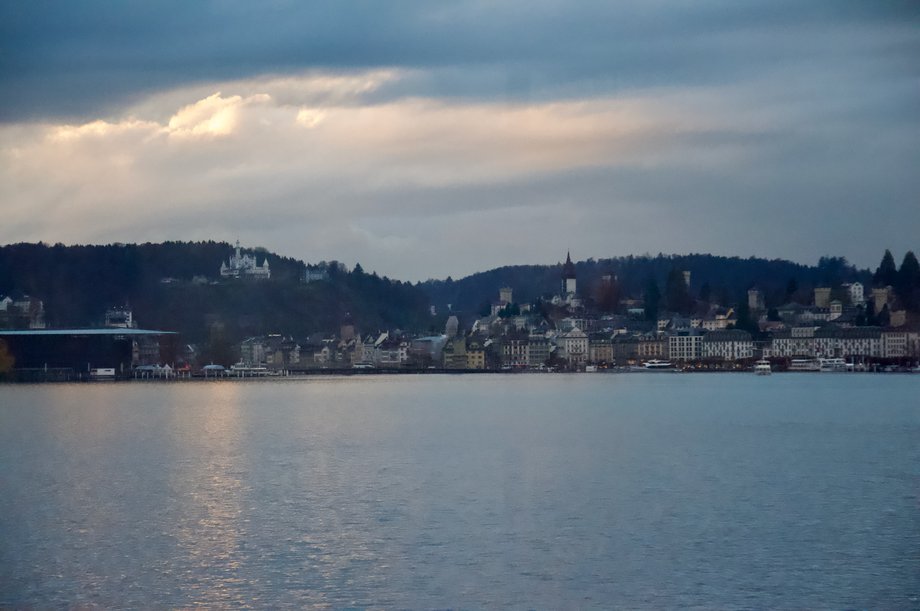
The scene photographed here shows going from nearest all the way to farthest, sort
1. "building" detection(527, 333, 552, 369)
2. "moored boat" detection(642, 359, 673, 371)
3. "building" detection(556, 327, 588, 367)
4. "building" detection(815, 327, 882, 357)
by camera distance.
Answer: "building" detection(815, 327, 882, 357)
"moored boat" detection(642, 359, 673, 371)
"building" detection(527, 333, 552, 369)
"building" detection(556, 327, 588, 367)

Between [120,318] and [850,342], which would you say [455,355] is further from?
[850,342]

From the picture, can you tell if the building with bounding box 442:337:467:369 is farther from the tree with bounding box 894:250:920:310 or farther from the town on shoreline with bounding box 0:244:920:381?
the tree with bounding box 894:250:920:310

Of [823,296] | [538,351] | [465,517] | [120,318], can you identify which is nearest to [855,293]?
[823,296]

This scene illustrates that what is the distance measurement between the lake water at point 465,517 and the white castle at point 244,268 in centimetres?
10580

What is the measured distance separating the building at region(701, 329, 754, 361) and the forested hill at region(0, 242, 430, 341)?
125 feet

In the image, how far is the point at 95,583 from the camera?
14.7m

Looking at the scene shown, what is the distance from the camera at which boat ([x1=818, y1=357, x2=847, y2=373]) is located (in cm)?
11062

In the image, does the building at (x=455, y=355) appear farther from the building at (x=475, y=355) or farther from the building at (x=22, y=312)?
the building at (x=22, y=312)

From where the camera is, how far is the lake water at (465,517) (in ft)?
46.7

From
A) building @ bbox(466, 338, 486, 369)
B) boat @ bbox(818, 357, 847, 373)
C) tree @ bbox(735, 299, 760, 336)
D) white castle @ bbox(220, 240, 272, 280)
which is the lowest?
boat @ bbox(818, 357, 847, 373)

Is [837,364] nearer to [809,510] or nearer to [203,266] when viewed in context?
[203,266]

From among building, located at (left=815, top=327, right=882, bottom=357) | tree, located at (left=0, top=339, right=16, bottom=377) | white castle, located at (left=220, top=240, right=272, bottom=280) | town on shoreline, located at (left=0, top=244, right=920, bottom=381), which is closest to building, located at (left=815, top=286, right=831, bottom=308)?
town on shoreline, located at (left=0, top=244, right=920, bottom=381)

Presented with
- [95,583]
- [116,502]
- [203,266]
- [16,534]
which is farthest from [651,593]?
[203,266]

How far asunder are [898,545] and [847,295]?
13250cm
